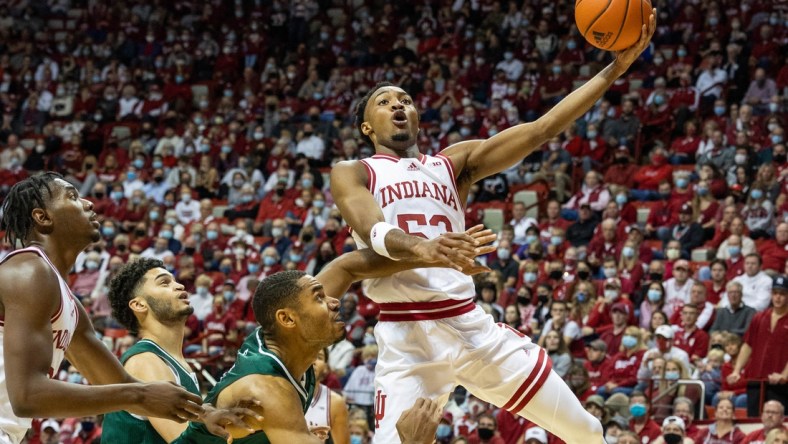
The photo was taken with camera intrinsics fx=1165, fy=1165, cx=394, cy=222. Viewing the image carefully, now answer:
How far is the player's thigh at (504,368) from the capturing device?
5863 millimetres

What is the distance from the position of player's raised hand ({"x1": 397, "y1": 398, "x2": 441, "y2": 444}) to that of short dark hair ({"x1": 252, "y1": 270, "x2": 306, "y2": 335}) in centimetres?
89

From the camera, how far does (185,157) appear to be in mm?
20375

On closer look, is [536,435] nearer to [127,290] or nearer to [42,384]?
[127,290]

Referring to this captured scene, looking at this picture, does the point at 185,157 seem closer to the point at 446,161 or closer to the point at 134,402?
the point at 446,161

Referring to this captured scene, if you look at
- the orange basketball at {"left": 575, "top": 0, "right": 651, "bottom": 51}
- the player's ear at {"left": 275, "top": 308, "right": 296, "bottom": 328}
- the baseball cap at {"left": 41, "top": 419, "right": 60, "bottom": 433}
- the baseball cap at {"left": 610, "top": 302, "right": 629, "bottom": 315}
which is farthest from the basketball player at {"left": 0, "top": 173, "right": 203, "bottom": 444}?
the baseball cap at {"left": 41, "top": 419, "right": 60, "bottom": 433}

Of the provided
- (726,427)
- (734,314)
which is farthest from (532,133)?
(734,314)

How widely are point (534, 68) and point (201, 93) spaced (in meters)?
7.23

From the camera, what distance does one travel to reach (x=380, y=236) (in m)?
5.58

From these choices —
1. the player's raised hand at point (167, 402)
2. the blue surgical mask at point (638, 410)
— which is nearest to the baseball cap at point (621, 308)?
the blue surgical mask at point (638, 410)

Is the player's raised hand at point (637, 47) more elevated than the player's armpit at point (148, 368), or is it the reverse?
the player's raised hand at point (637, 47)

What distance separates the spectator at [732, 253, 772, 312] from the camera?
1229 centimetres

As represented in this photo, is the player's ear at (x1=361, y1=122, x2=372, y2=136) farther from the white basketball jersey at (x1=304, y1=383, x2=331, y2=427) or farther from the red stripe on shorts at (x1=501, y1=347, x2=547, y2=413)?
the white basketball jersey at (x1=304, y1=383, x2=331, y2=427)

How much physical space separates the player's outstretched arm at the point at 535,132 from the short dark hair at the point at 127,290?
1814 mm

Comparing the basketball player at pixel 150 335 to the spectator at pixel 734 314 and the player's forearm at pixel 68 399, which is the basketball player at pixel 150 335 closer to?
the player's forearm at pixel 68 399
